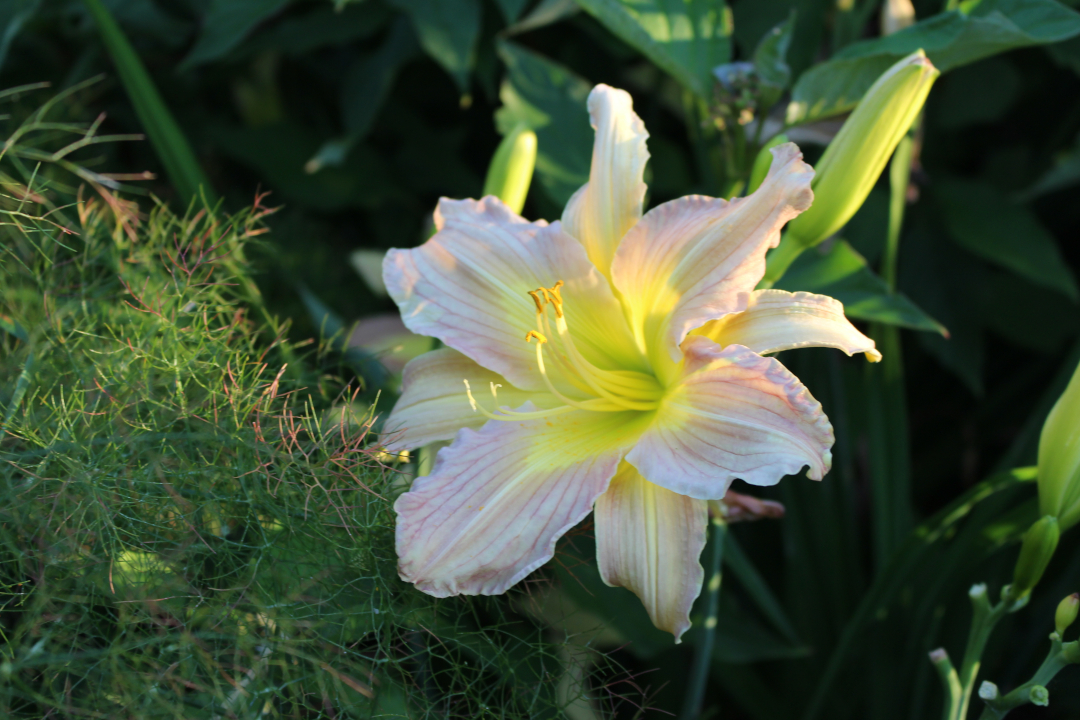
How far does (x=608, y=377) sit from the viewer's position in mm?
482

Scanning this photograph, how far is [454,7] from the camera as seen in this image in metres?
0.67

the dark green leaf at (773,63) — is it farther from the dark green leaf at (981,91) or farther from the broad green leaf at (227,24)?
the broad green leaf at (227,24)

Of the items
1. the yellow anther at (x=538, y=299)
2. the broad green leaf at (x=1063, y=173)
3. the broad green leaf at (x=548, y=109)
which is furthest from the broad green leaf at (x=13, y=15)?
the broad green leaf at (x=1063, y=173)

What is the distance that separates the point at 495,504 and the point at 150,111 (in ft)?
1.49

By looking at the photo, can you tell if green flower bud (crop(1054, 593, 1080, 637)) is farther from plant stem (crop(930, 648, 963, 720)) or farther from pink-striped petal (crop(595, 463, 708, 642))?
pink-striped petal (crop(595, 463, 708, 642))

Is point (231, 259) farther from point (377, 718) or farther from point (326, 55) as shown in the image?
point (326, 55)

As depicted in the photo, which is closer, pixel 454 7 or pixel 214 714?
pixel 214 714

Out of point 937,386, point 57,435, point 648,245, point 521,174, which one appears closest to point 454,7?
point 521,174

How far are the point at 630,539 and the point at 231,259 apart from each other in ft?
1.03

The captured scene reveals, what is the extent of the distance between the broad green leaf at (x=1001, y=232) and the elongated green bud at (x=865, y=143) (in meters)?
0.30

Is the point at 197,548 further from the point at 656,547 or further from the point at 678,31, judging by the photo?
the point at 678,31

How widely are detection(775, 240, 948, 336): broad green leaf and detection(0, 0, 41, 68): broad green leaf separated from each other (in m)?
0.65

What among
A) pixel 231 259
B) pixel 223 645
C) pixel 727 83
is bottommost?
pixel 223 645

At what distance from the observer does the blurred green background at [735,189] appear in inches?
21.8
